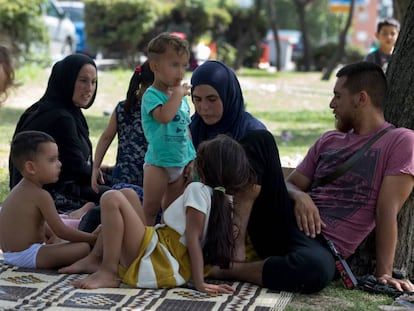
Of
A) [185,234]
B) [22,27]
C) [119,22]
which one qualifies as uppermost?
[119,22]

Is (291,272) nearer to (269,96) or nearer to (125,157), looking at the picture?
(125,157)

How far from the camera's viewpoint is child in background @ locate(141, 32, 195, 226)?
16.6 ft

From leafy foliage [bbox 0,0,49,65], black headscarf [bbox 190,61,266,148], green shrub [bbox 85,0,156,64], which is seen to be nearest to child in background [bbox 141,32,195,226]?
black headscarf [bbox 190,61,266,148]

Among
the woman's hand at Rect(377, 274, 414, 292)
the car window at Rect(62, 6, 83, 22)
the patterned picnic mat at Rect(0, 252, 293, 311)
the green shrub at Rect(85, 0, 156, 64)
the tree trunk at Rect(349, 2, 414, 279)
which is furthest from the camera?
the car window at Rect(62, 6, 83, 22)

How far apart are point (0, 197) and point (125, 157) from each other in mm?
1450

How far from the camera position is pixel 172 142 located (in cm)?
513

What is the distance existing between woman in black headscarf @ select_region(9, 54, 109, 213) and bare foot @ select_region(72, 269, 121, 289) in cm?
136

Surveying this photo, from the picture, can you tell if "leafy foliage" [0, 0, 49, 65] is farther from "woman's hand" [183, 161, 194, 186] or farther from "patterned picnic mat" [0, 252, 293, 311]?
"patterned picnic mat" [0, 252, 293, 311]

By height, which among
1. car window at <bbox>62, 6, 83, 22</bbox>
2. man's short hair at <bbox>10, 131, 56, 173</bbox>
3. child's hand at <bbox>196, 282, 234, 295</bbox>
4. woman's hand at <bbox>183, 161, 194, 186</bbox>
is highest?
car window at <bbox>62, 6, 83, 22</bbox>

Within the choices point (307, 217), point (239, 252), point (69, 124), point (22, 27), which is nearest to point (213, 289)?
point (239, 252)

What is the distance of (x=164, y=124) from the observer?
16.7ft

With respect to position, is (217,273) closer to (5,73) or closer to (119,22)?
(5,73)

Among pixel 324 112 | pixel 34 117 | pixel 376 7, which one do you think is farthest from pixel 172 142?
pixel 376 7

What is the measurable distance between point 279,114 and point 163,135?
9.15 meters
